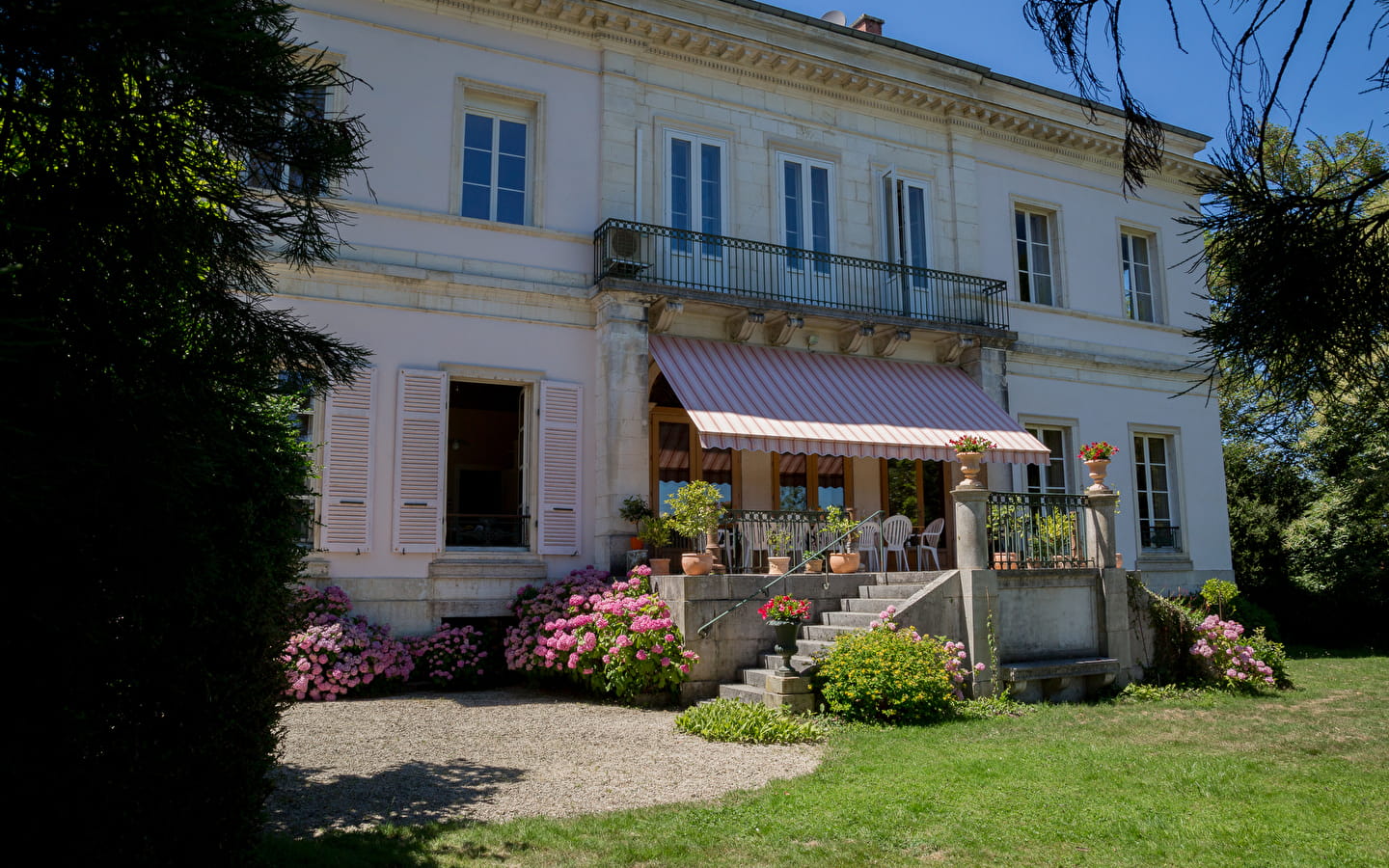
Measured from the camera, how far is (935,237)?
52.2 feet

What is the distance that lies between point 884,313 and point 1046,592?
5.40 meters

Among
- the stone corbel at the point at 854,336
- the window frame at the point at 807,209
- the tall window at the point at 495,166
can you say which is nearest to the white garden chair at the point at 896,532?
Result: the stone corbel at the point at 854,336

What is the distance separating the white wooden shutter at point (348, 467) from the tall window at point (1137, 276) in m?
13.6

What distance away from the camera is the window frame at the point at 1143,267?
17.9 meters

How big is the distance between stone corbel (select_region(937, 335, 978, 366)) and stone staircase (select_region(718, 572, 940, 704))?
5.24 meters

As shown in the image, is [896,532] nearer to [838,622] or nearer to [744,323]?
[838,622]

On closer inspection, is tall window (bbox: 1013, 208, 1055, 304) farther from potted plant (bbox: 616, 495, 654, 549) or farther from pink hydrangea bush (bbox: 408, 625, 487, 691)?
pink hydrangea bush (bbox: 408, 625, 487, 691)

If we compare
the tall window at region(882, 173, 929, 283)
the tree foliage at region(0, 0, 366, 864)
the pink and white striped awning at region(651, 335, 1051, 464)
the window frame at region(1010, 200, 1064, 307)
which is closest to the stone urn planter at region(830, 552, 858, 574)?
the pink and white striped awning at region(651, 335, 1051, 464)

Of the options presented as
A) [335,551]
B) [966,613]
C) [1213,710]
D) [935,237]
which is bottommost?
[1213,710]

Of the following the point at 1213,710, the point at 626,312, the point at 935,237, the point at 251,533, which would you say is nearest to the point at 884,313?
the point at 935,237

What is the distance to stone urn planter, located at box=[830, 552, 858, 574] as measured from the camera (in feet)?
37.5

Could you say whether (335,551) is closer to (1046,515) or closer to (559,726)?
(559,726)

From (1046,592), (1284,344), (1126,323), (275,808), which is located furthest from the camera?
(1126,323)

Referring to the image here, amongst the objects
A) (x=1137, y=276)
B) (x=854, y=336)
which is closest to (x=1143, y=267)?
(x=1137, y=276)
